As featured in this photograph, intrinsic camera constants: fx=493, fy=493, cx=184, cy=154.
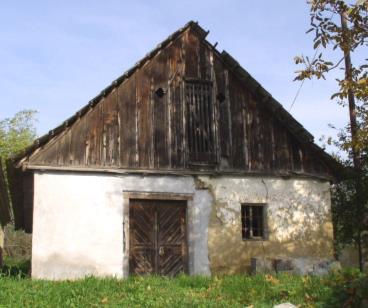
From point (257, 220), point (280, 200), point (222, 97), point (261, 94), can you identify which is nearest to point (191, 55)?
point (222, 97)

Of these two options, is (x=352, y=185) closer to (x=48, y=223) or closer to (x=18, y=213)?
(x=48, y=223)

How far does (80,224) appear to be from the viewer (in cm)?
1219

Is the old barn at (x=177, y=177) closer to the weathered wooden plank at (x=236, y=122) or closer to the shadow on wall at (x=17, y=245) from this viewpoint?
the weathered wooden plank at (x=236, y=122)

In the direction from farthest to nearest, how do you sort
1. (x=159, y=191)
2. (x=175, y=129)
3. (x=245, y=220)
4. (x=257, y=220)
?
1. (x=257, y=220)
2. (x=245, y=220)
3. (x=175, y=129)
4. (x=159, y=191)

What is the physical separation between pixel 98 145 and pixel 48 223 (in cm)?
234

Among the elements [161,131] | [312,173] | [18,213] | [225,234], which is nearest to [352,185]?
[312,173]

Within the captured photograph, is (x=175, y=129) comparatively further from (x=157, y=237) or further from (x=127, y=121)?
(x=157, y=237)

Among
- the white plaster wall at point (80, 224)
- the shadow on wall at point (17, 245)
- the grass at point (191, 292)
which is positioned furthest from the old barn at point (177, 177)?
the shadow on wall at point (17, 245)

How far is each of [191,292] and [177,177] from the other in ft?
14.3

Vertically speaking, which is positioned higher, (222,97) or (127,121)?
(222,97)

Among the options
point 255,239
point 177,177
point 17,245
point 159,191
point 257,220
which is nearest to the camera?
point 159,191

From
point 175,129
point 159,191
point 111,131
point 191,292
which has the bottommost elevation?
point 191,292

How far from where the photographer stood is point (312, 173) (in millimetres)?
14758

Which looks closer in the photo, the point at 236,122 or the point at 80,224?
the point at 80,224
